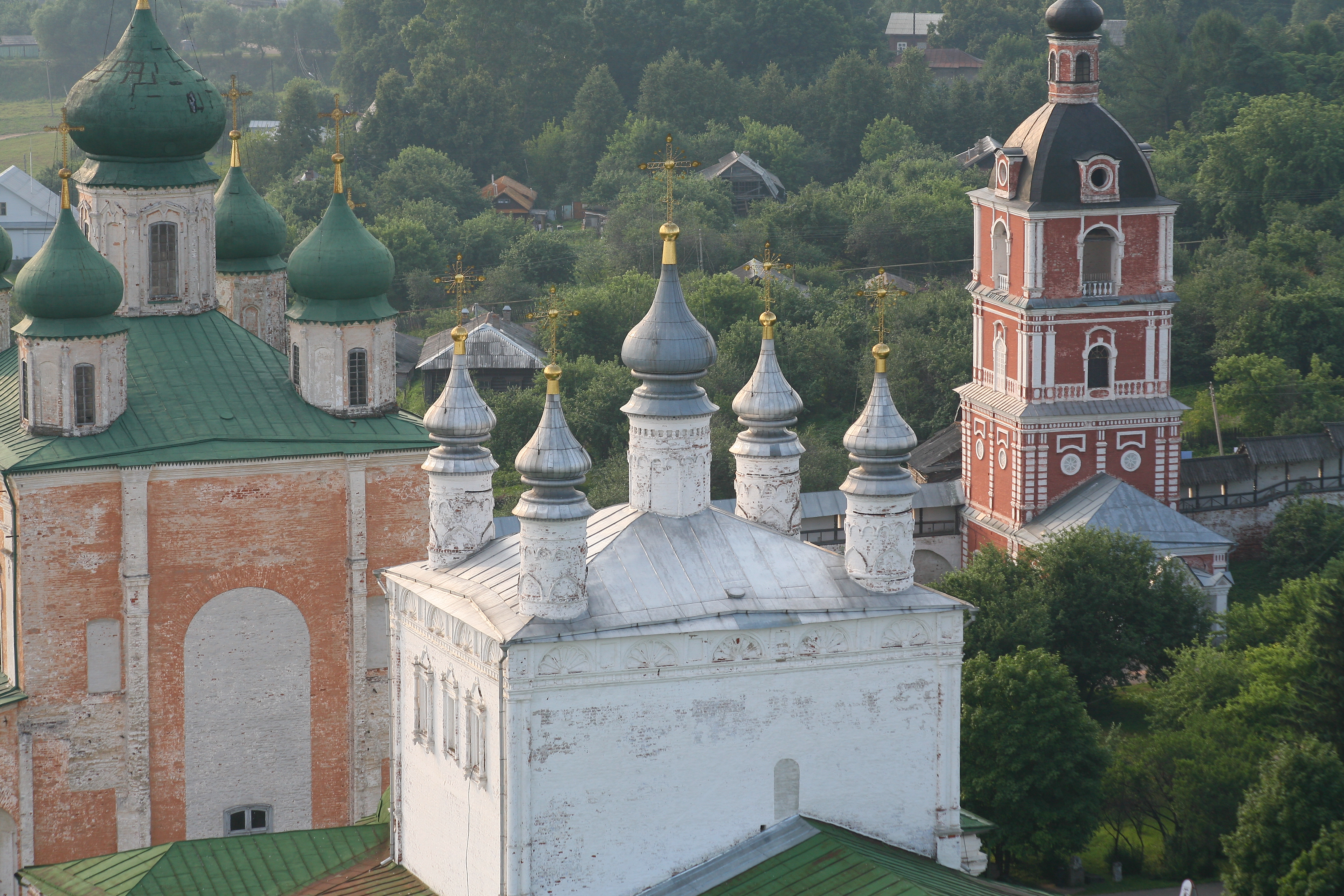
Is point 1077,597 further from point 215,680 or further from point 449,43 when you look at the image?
point 449,43

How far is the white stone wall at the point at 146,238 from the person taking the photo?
94.4 ft

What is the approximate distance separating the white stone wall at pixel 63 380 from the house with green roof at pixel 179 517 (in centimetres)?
3

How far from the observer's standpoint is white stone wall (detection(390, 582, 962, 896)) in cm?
1970

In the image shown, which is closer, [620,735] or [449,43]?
[620,735]

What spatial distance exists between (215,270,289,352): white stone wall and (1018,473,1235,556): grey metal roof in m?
11.5

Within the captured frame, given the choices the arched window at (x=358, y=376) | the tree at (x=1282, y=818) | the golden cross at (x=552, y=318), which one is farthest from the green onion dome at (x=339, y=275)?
the tree at (x=1282, y=818)

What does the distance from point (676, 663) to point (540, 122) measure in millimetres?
58186

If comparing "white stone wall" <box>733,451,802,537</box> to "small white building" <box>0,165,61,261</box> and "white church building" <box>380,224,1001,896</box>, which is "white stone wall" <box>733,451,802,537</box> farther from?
"small white building" <box>0,165,61,261</box>

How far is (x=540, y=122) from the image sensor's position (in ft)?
252

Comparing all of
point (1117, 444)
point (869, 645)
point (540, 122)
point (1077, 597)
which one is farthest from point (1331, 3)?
point (869, 645)

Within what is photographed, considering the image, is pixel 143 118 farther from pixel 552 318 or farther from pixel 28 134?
pixel 28 134

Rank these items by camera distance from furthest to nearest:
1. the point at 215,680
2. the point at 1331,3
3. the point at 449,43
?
1. the point at 1331,3
2. the point at 449,43
3. the point at 215,680

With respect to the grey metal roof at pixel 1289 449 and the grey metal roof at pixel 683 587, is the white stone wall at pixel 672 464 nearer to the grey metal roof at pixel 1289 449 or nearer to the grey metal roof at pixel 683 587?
the grey metal roof at pixel 683 587

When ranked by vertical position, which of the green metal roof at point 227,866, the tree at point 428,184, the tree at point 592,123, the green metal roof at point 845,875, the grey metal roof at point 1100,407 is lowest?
the green metal roof at point 227,866
